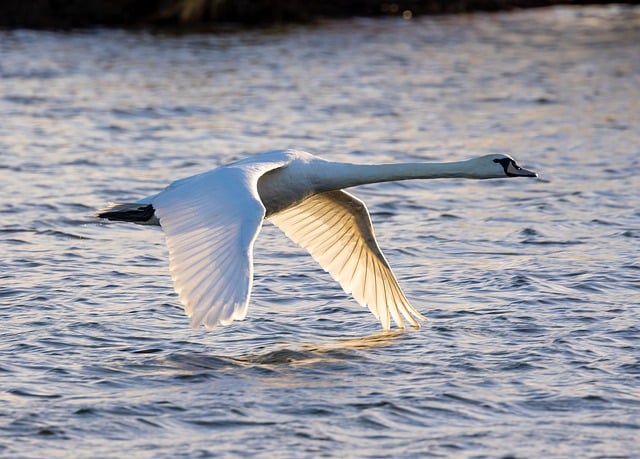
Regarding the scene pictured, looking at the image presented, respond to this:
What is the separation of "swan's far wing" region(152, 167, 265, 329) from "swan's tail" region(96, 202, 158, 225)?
0.37m

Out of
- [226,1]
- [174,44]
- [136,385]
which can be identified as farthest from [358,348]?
[226,1]

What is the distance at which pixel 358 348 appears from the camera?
923 centimetres

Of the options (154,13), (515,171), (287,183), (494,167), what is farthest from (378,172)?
(154,13)

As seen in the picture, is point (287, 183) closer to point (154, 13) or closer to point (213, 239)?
point (213, 239)

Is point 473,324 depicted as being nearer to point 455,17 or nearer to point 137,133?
point 137,133

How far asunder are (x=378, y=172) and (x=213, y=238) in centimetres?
205

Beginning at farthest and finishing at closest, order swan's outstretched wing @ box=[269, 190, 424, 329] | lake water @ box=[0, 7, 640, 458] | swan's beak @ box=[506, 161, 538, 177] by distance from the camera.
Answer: swan's outstretched wing @ box=[269, 190, 424, 329]
swan's beak @ box=[506, 161, 538, 177]
lake water @ box=[0, 7, 640, 458]

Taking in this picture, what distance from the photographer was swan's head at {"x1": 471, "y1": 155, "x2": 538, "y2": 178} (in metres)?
9.81

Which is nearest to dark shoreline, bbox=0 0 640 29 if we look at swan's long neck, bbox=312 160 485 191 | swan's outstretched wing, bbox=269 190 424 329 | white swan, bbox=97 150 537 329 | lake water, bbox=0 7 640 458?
lake water, bbox=0 7 640 458

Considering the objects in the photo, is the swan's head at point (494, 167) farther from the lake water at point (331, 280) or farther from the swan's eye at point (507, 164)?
the lake water at point (331, 280)

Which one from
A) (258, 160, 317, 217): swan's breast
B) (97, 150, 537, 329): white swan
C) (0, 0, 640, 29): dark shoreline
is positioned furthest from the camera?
(0, 0, 640, 29): dark shoreline

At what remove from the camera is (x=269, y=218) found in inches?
395

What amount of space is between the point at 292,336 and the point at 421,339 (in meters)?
0.88

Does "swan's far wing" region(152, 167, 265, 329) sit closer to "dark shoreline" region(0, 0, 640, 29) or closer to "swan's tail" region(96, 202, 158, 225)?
"swan's tail" region(96, 202, 158, 225)
